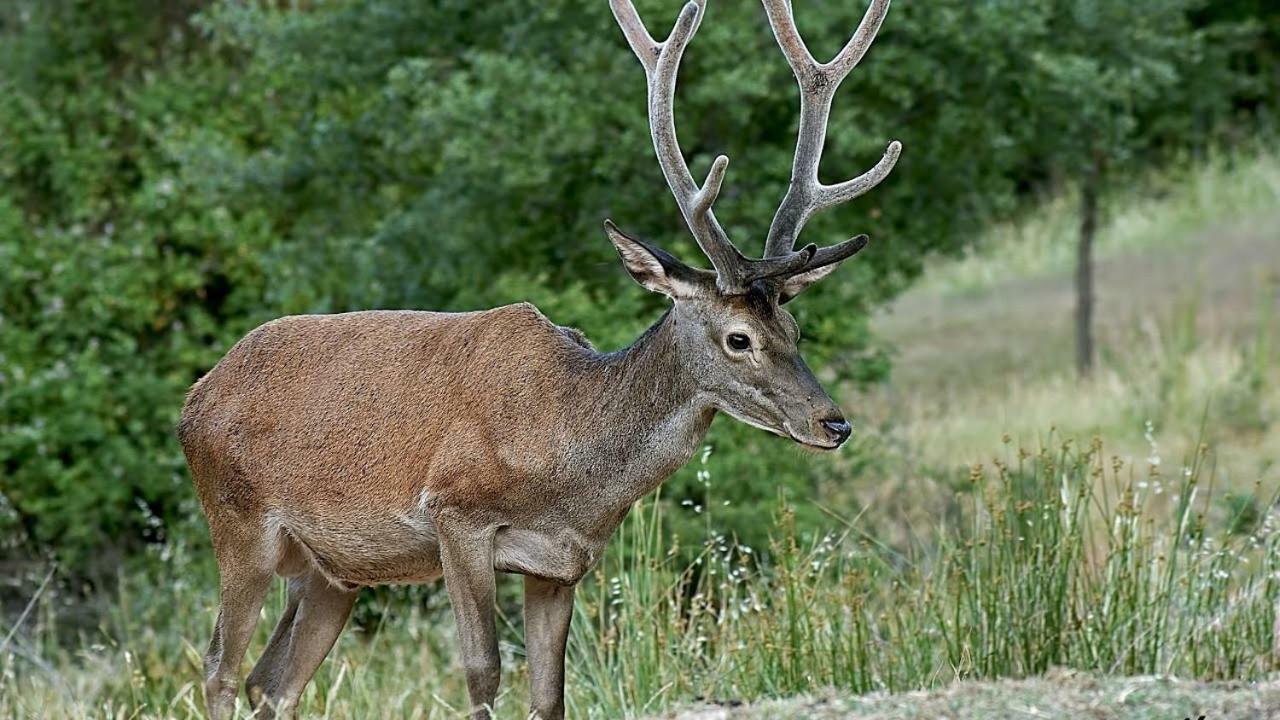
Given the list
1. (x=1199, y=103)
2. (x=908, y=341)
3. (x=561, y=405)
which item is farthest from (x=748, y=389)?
(x=908, y=341)

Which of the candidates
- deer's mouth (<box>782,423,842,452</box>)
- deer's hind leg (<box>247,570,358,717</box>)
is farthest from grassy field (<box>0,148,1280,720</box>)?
deer's mouth (<box>782,423,842,452</box>)

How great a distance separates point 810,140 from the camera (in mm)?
6730

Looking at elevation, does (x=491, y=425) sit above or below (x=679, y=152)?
below

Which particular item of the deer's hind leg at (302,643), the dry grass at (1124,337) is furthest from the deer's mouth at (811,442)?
the dry grass at (1124,337)

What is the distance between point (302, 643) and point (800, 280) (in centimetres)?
225

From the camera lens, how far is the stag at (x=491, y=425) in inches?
249

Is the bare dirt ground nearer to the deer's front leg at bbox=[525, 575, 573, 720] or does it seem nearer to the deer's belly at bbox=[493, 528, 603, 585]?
the deer's belly at bbox=[493, 528, 603, 585]

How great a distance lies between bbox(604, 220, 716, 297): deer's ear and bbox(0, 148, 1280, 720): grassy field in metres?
1.07

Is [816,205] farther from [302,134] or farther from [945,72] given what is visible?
[302,134]

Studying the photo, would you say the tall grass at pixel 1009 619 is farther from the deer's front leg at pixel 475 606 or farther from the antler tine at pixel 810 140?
the antler tine at pixel 810 140

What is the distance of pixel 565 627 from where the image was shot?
659 centimetres

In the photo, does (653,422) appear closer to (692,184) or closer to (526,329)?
(526,329)

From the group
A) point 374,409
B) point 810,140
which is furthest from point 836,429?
point 374,409

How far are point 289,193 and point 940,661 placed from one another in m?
9.49
